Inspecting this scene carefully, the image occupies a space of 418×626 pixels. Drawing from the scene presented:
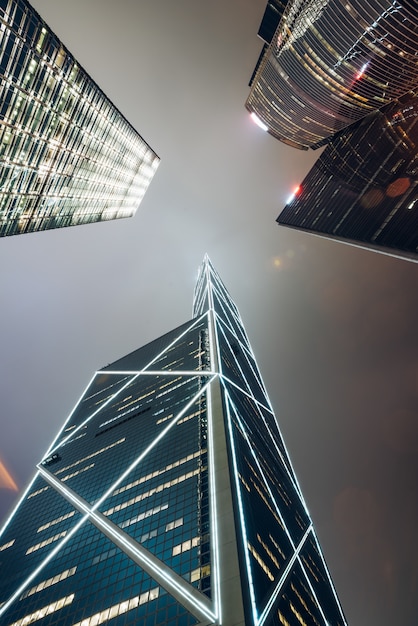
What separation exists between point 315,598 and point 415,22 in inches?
4173

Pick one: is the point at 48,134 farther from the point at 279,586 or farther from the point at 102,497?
the point at 279,586

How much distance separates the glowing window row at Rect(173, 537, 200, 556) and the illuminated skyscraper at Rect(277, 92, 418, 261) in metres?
70.4

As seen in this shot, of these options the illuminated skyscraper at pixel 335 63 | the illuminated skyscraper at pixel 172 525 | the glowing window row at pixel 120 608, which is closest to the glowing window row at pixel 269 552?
the illuminated skyscraper at pixel 172 525

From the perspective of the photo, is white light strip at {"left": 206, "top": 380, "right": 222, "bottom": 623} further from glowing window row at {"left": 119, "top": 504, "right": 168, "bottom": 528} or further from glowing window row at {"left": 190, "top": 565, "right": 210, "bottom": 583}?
glowing window row at {"left": 119, "top": 504, "right": 168, "bottom": 528}

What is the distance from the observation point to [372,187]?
103 metres

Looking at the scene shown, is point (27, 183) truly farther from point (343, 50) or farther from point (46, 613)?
point (343, 50)

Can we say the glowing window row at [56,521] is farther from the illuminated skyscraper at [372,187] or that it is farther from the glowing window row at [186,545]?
the illuminated skyscraper at [372,187]

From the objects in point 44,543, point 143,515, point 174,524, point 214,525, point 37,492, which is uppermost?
point 37,492

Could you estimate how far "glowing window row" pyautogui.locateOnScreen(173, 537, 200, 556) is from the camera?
43.8 m

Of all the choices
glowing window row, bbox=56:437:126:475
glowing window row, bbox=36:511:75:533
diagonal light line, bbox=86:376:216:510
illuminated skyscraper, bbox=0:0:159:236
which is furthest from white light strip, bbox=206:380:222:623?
illuminated skyscraper, bbox=0:0:159:236

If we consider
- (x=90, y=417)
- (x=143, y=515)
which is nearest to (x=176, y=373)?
(x=90, y=417)

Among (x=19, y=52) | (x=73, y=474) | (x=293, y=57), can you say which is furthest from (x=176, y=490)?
(x=293, y=57)

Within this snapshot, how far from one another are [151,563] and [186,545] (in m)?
4.46

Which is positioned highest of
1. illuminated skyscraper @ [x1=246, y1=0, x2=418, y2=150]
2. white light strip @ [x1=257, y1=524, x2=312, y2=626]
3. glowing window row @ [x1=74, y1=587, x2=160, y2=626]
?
illuminated skyscraper @ [x1=246, y1=0, x2=418, y2=150]
